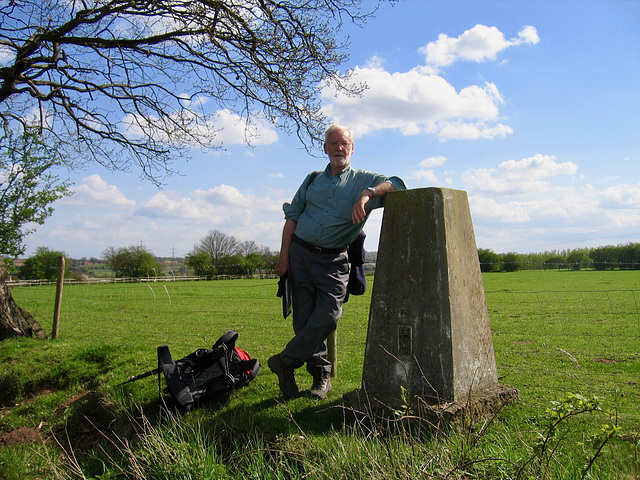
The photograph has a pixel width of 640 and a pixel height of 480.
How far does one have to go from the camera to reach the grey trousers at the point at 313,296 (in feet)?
14.1

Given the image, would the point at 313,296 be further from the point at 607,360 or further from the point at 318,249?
the point at 607,360

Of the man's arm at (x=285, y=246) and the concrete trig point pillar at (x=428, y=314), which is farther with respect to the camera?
the man's arm at (x=285, y=246)

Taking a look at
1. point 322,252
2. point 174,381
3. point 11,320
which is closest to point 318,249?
point 322,252

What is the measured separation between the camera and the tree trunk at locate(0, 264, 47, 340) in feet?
31.3

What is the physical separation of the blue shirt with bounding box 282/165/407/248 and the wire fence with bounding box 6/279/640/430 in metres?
1.76

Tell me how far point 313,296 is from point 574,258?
204 ft

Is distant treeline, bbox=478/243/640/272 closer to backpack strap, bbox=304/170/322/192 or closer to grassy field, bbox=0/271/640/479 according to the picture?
grassy field, bbox=0/271/640/479

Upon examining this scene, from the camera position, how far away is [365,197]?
3.94 metres

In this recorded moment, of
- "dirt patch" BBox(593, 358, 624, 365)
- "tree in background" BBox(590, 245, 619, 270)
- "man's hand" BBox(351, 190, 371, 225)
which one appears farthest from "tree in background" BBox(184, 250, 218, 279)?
"man's hand" BBox(351, 190, 371, 225)

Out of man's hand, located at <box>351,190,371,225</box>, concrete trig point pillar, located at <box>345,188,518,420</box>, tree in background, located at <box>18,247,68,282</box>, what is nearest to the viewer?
concrete trig point pillar, located at <box>345,188,518,420</box>

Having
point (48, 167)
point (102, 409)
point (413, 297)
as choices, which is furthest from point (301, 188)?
Result: point (48, 167)

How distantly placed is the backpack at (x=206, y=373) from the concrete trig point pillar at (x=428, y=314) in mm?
1519

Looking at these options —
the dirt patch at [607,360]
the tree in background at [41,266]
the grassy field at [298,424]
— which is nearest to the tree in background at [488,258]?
the grassy field at [298,424]

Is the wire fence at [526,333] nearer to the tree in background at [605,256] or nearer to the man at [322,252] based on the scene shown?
the man at [322,252]
